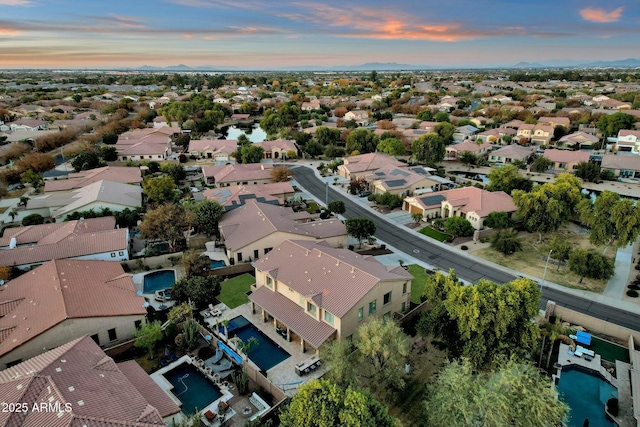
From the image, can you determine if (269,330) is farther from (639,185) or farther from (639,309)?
(639,185)

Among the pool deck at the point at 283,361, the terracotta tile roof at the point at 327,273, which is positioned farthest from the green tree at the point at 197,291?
the terracotta tile roof at the point at 327,273

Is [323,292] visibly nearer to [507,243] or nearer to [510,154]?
[507,243]

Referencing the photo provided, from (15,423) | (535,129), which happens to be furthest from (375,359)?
(535,129)

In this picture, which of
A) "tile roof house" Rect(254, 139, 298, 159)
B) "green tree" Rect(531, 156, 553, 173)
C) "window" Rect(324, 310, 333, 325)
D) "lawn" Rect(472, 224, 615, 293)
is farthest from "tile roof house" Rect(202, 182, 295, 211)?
"green tree" Rect(531, 156, 553, 173)

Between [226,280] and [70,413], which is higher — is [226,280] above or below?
below

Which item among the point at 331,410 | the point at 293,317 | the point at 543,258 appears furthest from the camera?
the point at 543,258

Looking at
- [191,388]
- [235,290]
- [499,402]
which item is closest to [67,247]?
[235,290]
